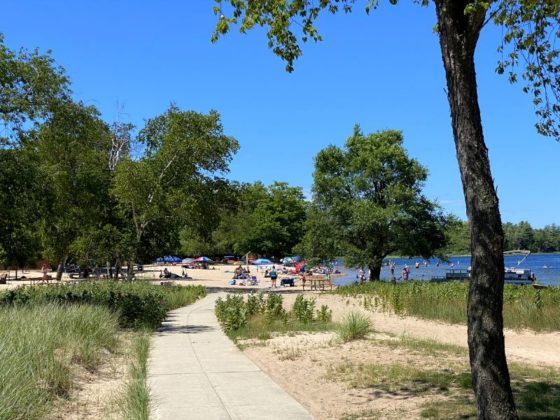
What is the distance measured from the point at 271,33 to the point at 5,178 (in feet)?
36.2

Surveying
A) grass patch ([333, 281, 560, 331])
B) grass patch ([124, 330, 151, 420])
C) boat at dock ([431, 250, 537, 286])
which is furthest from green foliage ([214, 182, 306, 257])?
grass patch ([124, 330, 151, 420])

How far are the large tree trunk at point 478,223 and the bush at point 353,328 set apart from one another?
7345 mm

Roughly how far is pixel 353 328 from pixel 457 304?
7.84 m

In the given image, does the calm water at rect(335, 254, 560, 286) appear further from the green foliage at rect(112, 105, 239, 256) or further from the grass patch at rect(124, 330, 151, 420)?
the grass patch at rect(124, 330, 151, 420)

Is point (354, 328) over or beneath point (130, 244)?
beneath

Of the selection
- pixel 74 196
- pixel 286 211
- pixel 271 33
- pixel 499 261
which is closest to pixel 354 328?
pixel 271 33

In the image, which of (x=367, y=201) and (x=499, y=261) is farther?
(x=367, y=201)

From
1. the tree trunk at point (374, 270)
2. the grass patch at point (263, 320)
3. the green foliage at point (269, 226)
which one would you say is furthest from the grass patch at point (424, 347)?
the green foliage at point (269, 226)

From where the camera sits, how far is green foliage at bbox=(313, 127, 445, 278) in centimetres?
3478

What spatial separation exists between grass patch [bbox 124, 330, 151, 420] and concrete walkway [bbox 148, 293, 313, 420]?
0.12m

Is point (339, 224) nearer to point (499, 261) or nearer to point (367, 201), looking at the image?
point (367, 201)

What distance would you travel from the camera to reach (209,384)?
8008mm

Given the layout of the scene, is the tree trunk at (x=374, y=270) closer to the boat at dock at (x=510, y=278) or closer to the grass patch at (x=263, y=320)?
the boat at dock at (x=510, y=278)

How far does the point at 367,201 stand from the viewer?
35531 millimetres
